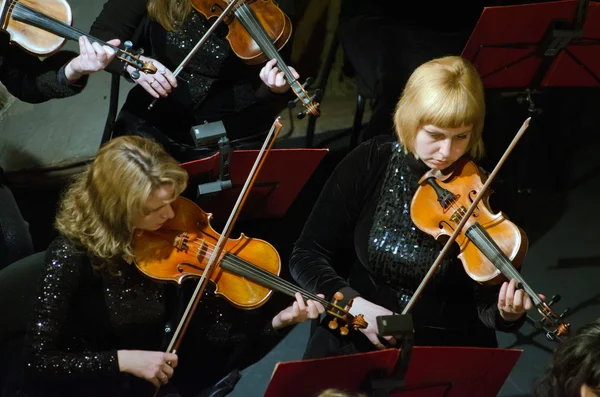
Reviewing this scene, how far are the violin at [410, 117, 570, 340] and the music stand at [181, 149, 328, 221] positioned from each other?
367mm

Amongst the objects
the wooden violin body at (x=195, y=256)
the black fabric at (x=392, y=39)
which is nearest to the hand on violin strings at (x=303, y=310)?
the wooden violin body at (x=195, y=256)

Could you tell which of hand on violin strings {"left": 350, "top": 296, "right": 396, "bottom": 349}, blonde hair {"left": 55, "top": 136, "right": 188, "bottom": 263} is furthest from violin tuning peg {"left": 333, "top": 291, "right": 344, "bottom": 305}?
blonde hair {"left": 55, "top": 136, "right": 188, "bottom": 263}

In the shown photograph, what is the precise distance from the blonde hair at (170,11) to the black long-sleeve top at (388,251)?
0.79 m

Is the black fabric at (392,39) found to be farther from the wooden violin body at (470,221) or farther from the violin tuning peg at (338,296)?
the violin tuning peg at (338,296)

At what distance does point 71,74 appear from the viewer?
7.41ft

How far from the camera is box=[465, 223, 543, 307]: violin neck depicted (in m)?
1.77

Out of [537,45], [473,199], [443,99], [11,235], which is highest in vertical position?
[537,45]

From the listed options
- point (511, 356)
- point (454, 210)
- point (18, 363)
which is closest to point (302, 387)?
point (511, 356)

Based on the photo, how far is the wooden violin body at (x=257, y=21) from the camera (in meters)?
2.41

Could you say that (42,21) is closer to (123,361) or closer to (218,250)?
(218,250)

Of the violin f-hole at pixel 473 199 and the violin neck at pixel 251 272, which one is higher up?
the violin f-hole at pixel 473 199

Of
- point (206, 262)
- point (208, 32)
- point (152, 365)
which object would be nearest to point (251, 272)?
point (206, 262)

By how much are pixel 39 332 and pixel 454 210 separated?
1045mm

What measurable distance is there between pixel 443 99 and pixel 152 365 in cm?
93
